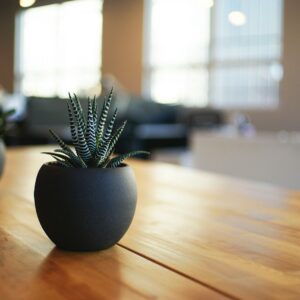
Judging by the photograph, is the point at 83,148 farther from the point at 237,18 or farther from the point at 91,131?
the point at 237,18

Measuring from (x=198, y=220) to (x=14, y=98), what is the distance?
6.98m

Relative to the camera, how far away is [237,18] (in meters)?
6.81

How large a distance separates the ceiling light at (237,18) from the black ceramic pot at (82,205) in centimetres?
643

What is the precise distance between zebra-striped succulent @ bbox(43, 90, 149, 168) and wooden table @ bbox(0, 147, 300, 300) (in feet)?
0.40

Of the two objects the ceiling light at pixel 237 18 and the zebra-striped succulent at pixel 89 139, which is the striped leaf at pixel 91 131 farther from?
the ceiling light at pixel 237 18

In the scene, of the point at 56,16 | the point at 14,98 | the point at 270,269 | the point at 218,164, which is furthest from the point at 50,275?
the point at 56,16

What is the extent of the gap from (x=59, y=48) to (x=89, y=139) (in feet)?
31.1

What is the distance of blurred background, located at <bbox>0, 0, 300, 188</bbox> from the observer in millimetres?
5109

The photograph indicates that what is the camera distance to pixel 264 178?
3.63m

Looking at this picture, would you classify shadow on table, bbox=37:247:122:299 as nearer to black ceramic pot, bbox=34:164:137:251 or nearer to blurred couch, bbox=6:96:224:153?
black ceramic pot, bbox=34:164:137:251

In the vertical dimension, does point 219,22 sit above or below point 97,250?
above

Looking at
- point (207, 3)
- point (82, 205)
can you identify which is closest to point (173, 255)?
point (82, 205)

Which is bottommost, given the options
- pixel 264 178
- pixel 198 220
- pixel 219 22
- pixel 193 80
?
pixel 264 178

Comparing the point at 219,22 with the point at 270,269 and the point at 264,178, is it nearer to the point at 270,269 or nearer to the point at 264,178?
the point at 264,178
